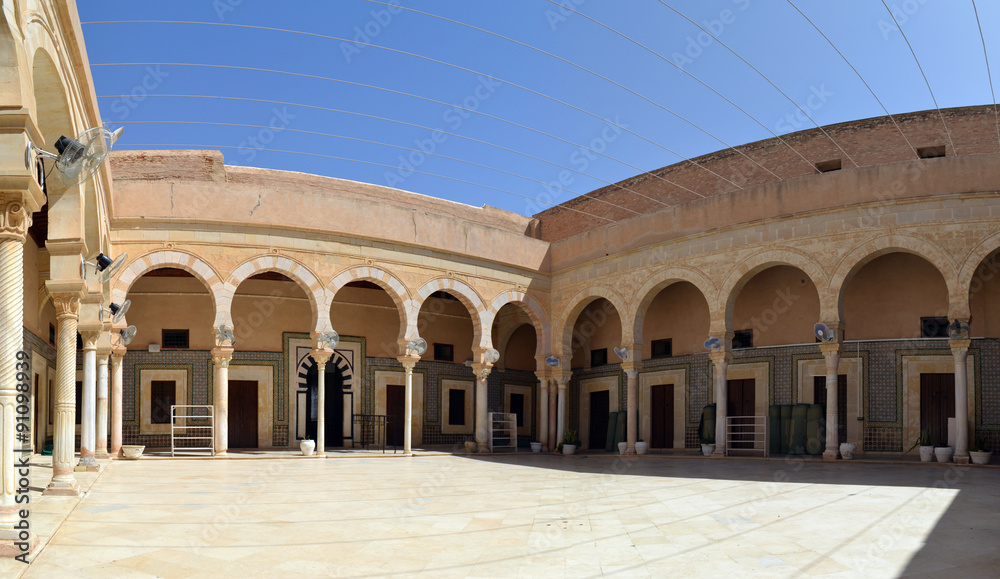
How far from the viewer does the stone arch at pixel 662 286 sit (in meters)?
15.4

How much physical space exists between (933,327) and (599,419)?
7950mm

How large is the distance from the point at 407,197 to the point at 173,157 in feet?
20.3

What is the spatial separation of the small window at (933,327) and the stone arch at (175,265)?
12.3m

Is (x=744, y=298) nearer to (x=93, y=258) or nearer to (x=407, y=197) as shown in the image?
(x=407, y=197)

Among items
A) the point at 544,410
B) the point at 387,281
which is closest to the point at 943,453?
the point at 544,410

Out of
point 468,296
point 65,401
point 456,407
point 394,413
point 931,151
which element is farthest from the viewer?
point 456,407

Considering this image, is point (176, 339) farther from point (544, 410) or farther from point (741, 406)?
point (741, 406)

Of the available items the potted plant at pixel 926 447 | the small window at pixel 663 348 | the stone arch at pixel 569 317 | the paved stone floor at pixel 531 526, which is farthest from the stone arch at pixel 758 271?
the paved stone floor at pixel 531 526

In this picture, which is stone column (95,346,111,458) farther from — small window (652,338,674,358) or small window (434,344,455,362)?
small window (652,338,674,358)

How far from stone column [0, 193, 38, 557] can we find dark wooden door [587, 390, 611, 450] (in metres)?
15.3

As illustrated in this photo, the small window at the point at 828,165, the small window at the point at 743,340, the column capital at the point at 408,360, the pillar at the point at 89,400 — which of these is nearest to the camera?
the pillar at the point at 89,400

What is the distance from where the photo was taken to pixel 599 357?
20.0 meters

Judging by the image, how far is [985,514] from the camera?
286 inches

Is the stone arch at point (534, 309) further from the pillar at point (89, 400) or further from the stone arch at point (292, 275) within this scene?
the pillar at point (89, 400)
